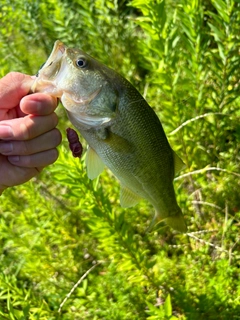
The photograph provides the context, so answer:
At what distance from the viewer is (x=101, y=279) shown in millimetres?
2912

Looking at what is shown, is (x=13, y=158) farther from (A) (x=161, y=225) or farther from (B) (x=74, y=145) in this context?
(A) (x=161, y=225)

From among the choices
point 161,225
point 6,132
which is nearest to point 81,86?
point 6,132

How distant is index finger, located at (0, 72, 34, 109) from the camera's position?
5.62 feet

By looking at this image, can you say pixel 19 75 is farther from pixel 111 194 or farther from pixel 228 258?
pixel 228 258

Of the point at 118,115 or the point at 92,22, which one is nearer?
the point at 118,115

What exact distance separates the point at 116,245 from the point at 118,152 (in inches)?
36.0

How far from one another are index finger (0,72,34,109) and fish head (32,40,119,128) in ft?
0.39

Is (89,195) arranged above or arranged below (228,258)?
above

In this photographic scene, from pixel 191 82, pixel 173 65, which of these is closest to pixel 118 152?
pixel 173 65

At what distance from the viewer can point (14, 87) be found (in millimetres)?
1710

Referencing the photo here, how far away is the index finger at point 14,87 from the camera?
5.62 feet

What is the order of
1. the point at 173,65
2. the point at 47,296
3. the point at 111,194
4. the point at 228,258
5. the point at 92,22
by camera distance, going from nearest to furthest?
1. the point at 173,65
2. the point at 228,258
3. the point at 47,296
4. the point at 111,194
5. the point at 92,22

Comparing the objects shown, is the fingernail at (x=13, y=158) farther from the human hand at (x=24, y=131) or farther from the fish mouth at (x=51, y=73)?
the fish mouth at (x=51, y=73)

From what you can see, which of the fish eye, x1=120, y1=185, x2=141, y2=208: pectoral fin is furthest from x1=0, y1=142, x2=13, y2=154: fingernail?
x1=120, y1=185, x2=141, y2=208: pectoral fin
